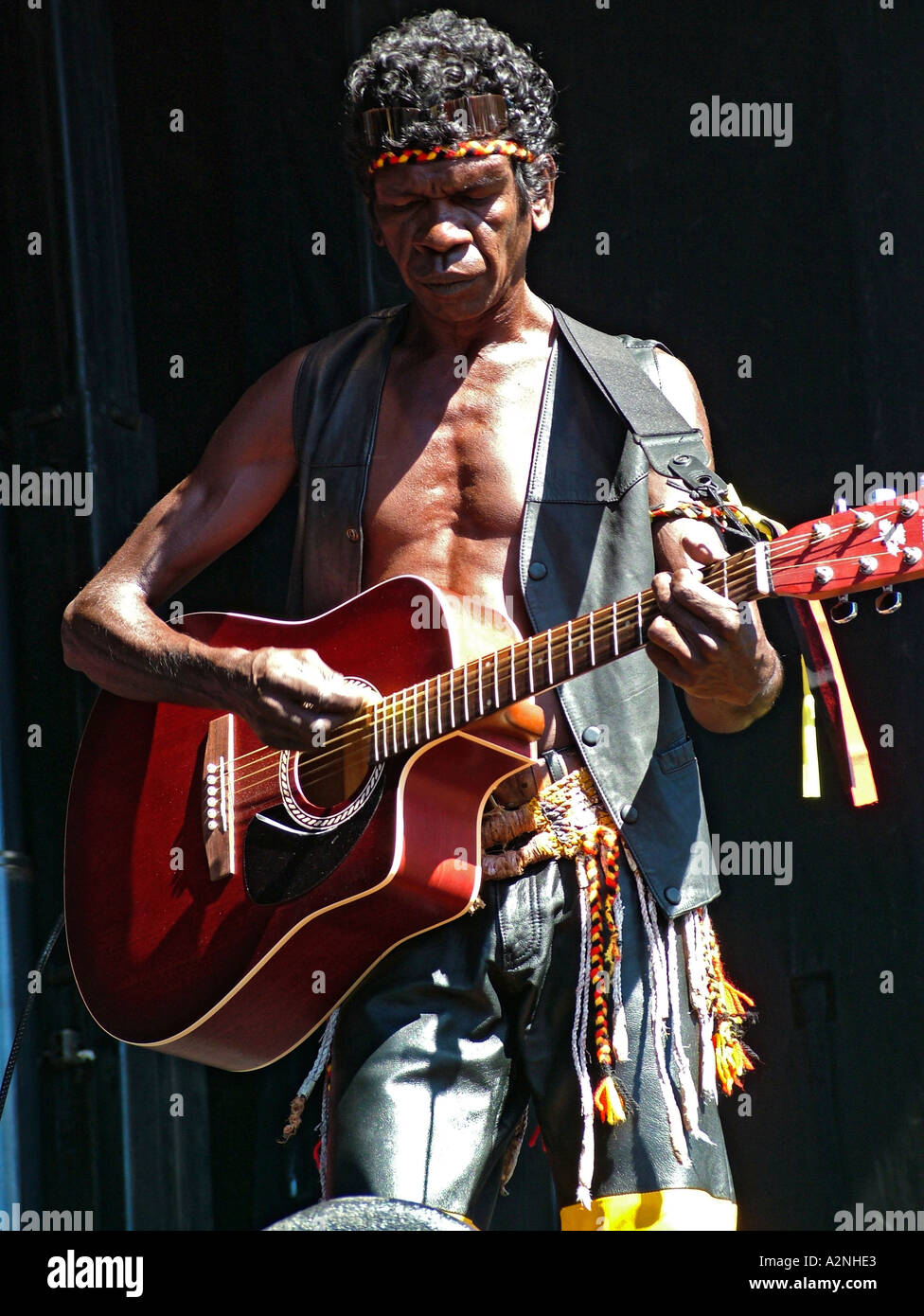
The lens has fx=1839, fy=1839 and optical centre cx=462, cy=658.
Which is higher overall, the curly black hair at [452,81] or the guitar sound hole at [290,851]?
the curly black hair at [452,81]

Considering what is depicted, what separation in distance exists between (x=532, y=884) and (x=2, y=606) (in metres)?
1.66

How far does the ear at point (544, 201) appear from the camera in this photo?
2.95 metres

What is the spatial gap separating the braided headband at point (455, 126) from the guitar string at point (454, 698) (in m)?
0.78

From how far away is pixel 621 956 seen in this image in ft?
8.64

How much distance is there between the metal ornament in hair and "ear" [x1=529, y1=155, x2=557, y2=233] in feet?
0.38

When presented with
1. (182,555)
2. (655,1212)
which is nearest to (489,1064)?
(655,1212)

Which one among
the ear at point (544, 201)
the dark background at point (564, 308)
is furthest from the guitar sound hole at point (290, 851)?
the dark background at point (564, 308)

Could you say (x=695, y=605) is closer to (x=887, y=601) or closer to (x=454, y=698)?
(x=887, y=601)

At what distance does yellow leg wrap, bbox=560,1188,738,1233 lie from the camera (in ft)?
8.29

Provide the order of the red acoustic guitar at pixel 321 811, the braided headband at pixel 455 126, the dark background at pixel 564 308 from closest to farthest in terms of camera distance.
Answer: the red acoustic guitar at pixel 321 811 → the braided headband at pixel 455 126 → the dark background at pixel 564 308

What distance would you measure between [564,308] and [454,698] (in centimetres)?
138

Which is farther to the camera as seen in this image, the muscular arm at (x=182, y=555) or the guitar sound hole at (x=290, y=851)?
the muscular arm at (x=182, y=555)

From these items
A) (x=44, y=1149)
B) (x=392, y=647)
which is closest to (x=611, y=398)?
(x=392, y=647)

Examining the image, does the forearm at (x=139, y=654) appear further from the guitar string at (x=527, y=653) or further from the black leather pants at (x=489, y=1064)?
the black leather pants at (x=489, y=1064)
